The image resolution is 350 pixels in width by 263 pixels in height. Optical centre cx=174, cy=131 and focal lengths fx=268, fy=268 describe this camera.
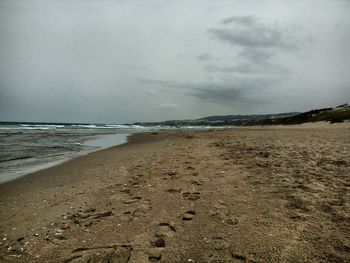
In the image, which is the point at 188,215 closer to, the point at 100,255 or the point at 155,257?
the point at 155,257

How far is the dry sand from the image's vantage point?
3748mm

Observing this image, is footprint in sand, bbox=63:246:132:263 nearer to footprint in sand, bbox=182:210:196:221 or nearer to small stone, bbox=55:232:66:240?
small stone, bbox=55:232:66:240

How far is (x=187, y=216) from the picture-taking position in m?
→ 5.00

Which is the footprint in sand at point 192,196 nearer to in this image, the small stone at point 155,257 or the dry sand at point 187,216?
the dry sand at point 187,216

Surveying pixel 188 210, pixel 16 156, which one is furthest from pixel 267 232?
pixel 16 156

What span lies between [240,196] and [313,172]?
2910mm

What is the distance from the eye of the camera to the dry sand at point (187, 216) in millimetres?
3748

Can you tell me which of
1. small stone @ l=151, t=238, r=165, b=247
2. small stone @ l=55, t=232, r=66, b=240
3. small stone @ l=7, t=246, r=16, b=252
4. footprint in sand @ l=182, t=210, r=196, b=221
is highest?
footprint in sand @ l=182, t=210, r=196, b=221

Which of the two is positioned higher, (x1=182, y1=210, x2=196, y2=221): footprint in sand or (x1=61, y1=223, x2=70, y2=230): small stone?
(x1=182, y1=210, x2=196, y2=221): footprint in sand

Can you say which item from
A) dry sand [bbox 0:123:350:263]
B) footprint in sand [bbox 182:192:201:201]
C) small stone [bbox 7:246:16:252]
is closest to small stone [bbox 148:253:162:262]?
dry sand [bbox 0:123:350:263]

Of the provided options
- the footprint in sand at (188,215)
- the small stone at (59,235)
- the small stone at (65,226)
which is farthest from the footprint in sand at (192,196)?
the small stone at (59,235)

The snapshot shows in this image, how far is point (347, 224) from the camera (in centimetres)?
426

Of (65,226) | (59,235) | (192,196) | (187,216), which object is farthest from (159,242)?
(192,196)

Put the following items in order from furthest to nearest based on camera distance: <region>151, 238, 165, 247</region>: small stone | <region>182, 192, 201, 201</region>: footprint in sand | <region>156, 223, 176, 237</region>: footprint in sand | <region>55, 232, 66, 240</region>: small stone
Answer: <region>182, 192, 201, 201</region>: footprint in sand → <region>55, 232, 66, 240</region>: small stone → <region>156, 223, 176, 237</region>: footprint in sand → <region>151, 238, 165, 247</region>: small stone
